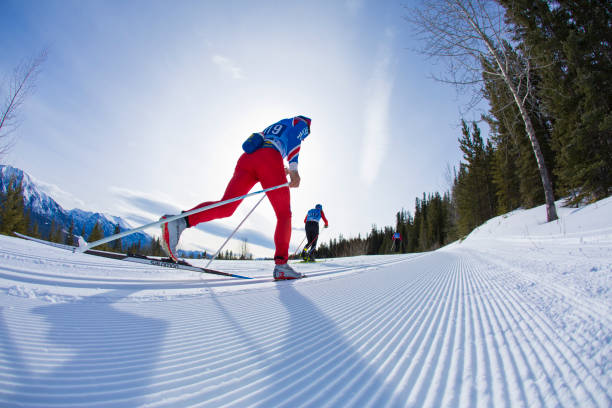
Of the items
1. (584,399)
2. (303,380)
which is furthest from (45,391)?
(584,399)

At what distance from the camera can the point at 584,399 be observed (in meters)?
0.30

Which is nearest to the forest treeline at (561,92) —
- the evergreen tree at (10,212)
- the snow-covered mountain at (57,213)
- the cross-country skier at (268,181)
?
the cross-country skier at (268,181)

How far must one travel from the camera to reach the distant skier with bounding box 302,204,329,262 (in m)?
7.04

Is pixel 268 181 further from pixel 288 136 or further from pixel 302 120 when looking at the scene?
pixel 302 120

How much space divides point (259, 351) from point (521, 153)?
20.4 m

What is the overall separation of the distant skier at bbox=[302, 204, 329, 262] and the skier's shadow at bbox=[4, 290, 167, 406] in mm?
6320

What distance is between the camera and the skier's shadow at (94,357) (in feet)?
1.15

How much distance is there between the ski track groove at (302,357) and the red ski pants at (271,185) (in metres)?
1.26

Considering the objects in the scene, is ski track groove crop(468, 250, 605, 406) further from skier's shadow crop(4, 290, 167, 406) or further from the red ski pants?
the red ski pants

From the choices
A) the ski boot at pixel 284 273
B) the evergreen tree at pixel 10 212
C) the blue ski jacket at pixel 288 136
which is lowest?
the ski boot at pixel 284 273

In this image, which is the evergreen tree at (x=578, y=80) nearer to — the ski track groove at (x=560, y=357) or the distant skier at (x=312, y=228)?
the distant skier at (x=312, y=228)

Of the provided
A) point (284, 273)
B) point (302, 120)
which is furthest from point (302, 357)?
point (302, 120)

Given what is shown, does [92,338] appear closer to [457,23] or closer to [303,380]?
[303,380]

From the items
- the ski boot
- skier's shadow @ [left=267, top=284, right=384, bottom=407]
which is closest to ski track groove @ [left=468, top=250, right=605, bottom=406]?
skier's shadow @ [left=267, top=284, right=384, bottom=407]
